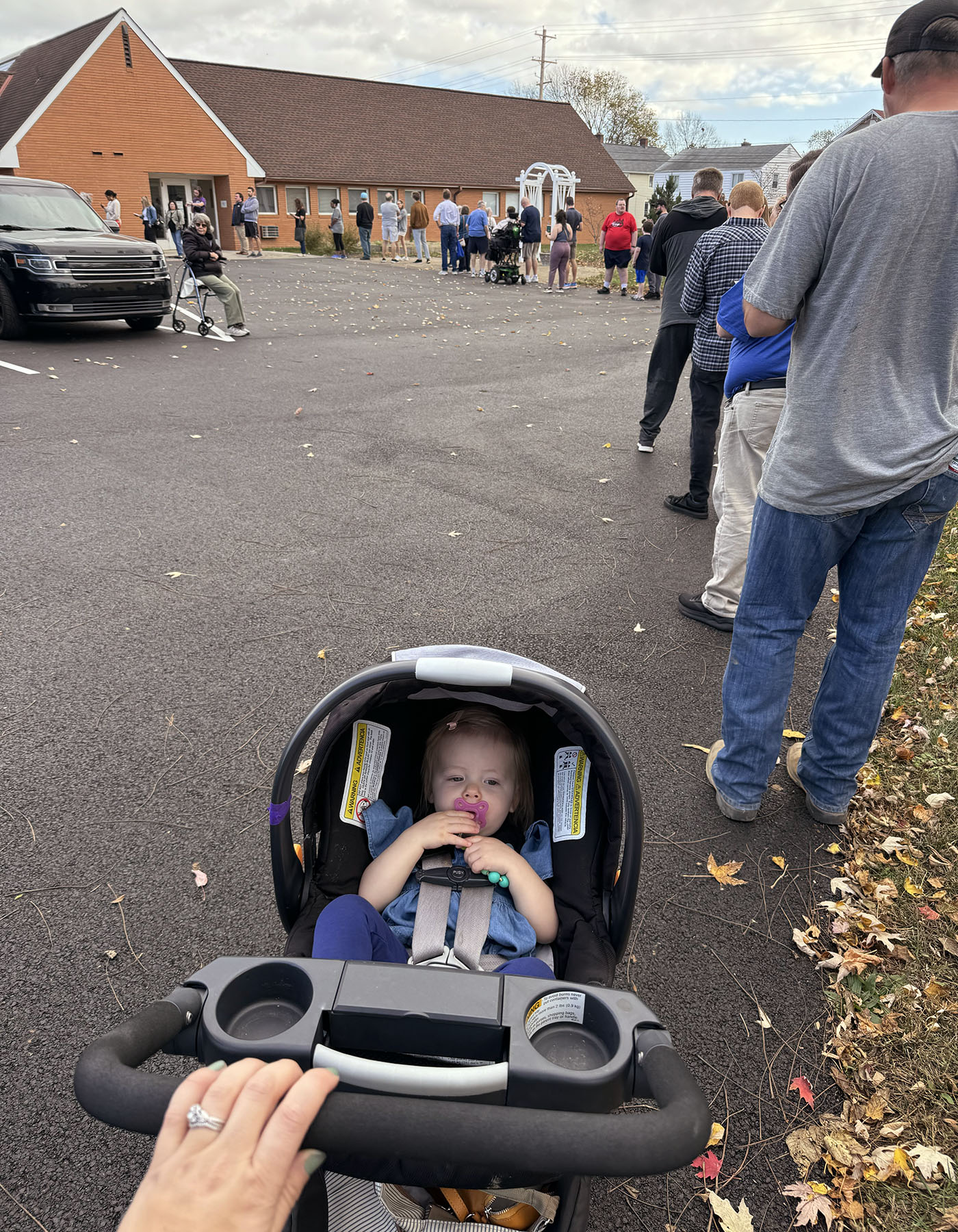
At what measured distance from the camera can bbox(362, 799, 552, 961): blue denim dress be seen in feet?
6.73

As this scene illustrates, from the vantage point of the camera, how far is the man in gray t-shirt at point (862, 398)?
2238 mm

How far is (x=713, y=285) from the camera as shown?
5086 mm

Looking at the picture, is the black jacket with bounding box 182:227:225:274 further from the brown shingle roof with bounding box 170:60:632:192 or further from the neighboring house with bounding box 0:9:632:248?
the brown shingle roof with bounding box 170:60:632:192

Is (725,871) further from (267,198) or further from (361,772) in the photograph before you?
(267,198)

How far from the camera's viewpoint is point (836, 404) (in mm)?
2496

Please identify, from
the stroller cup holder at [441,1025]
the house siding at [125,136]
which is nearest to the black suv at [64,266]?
the stroller cup holder at [441,1025]

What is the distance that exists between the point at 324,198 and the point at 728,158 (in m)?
50.6

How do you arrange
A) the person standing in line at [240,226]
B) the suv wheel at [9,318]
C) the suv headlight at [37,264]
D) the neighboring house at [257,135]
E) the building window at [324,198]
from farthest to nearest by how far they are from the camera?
1. the building window at [324,198]
2. the neighboring house at [257,135]
3. the person standing in line at [240,226]
4. the suv wheel at [9,318]
5. the suv headlight at [37,264]

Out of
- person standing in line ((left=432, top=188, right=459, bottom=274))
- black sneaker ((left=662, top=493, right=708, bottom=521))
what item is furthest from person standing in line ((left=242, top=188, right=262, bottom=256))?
black sneaker ((left=662, top=493, right=708, bottom=521))

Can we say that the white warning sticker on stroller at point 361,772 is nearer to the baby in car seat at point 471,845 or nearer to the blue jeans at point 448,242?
the baby in car seat at point 471,845

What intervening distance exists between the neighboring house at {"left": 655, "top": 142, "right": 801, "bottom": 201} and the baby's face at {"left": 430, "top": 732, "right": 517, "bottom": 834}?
75619 mm

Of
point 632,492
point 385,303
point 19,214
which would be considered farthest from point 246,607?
point 385,303

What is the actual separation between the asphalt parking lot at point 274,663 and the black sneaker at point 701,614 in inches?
3.1

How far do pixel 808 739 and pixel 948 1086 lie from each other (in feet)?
4.11
